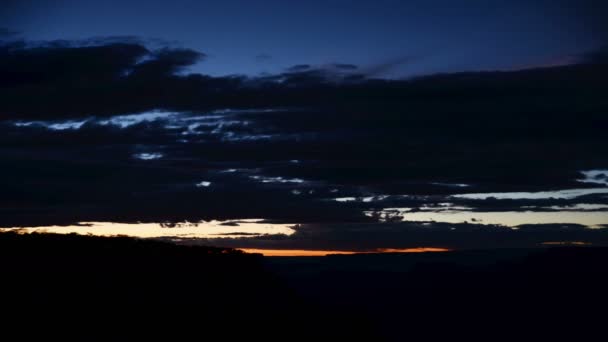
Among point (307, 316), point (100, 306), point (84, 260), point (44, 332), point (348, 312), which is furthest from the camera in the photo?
point (348, 312)

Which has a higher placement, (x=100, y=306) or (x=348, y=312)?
(x=100, y=306)

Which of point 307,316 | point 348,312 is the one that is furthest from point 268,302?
point 348,312

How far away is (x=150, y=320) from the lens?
2791 cm

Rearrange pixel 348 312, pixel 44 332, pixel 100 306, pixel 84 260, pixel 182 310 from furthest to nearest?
1. pixel 348 312
2. pixel 84 260
3. pixel 182 310
4. pixel 100 306
5. pixel 44 332

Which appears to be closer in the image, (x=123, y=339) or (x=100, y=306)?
(x=123, y=339)

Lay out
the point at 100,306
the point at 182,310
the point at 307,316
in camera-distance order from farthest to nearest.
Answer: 1. the point at 307,316
2. the point at 182,310
3. the point at 100,306

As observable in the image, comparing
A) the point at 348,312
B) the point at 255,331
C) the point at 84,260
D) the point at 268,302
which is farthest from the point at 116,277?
the point at 348,312

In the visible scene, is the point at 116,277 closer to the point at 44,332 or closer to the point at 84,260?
the point at 84,260

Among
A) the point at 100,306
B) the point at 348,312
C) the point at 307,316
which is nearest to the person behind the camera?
the point at 100,306

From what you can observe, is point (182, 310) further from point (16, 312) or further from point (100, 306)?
point (16, 312)

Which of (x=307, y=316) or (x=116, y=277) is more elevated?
(x=116, y=277)

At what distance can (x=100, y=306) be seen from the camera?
91.2ft

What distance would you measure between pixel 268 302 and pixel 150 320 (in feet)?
30.5

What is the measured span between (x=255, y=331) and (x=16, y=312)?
28.2 ft
